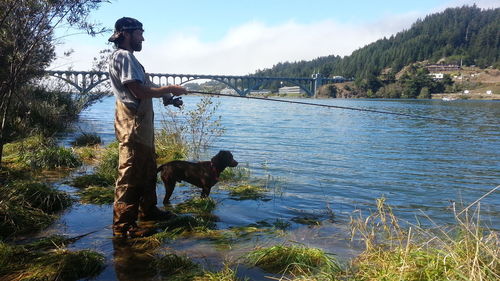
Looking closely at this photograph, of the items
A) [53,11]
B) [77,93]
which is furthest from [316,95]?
[53,11]

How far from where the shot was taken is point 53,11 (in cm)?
680

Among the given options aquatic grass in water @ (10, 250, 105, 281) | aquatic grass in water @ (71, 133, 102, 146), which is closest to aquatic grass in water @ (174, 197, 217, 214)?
Result: aquatic grass in water @ (10, 250, 105, 281)

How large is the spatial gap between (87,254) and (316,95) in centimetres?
13501

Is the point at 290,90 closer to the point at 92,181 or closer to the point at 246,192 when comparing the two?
the point at 246,192

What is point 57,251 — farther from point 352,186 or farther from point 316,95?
point 316,95

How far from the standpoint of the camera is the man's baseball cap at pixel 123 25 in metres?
4.52

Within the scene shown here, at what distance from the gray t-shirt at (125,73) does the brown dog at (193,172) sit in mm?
2125

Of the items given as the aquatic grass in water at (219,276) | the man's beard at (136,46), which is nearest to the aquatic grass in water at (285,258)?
the aquatic grass in water at (219,276)

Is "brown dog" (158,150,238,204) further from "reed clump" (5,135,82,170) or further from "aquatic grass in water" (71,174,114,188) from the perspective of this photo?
→ "reed clump" (5,135,82,170)

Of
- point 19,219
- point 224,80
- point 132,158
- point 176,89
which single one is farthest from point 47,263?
point 224,80

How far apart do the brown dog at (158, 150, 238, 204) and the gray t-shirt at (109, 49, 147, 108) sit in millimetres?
2125

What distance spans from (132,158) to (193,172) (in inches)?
85.1

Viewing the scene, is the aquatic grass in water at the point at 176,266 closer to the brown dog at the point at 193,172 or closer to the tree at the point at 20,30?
the brown dog at the point at 193,172

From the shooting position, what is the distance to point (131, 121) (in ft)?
14.5
